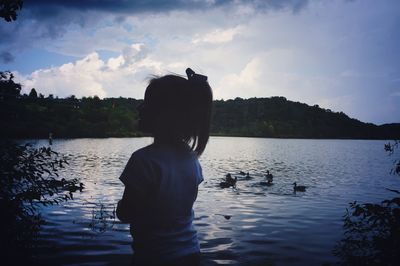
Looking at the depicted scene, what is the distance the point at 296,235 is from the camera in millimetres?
11031

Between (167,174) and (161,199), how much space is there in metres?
0.18

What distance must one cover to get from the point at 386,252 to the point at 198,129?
488 centimetres

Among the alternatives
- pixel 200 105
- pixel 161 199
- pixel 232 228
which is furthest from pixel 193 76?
pixel 232 228

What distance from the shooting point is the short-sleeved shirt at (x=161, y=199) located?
7.18 ft

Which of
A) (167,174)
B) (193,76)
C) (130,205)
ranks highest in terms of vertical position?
(193,76)

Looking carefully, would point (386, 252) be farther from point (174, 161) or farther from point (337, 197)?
point (337, 197)

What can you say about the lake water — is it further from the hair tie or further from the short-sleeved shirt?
the hair tie

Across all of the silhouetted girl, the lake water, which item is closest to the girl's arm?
the silhouetted girl

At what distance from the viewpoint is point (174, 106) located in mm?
2381

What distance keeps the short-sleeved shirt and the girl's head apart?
0.13m

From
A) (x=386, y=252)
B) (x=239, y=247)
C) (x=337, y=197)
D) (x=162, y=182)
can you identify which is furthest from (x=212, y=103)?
(x=337, y=197)

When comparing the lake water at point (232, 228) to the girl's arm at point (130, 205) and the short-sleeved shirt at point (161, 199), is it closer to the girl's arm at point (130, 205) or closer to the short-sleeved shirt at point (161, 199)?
the short-sleeved shirt at point (161, 199)

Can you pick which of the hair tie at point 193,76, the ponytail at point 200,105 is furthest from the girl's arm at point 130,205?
the hair tie at point 193,76

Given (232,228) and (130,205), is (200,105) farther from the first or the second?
(232,228)
